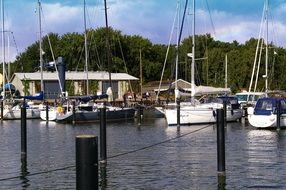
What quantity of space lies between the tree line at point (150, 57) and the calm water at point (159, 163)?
69.1 m

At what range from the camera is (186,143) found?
112 feet

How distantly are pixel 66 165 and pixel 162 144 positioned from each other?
10.1 metres

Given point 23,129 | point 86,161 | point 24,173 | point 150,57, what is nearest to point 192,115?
point 23,129

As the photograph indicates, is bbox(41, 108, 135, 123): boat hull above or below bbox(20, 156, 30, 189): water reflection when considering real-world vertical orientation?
above

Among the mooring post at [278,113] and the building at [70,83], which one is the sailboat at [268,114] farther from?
the building at [70,83]

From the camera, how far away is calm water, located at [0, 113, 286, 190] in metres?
19.9

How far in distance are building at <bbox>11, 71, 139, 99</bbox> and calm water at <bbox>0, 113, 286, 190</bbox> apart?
5990cm

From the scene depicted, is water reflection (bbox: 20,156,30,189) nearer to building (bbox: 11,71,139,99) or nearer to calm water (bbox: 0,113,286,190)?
calm water (bbox: 0,113,286,190)

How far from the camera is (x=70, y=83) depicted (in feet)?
332

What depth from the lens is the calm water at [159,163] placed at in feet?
65.4

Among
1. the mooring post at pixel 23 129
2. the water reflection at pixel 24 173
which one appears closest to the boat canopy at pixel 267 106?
the mooring post at pixel 23 129

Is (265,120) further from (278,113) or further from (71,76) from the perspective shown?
(71,76)

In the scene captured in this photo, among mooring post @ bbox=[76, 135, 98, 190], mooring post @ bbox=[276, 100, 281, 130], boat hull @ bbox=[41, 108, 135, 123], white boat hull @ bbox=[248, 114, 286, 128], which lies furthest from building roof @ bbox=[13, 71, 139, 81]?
mooring post @ bbox=[76, 135, 98, 190]

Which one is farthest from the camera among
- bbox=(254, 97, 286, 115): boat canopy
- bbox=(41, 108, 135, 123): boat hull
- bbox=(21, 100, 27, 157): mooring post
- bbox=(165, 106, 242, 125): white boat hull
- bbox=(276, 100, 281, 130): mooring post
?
bbox=(41, 108, 135, 123): boat hull
